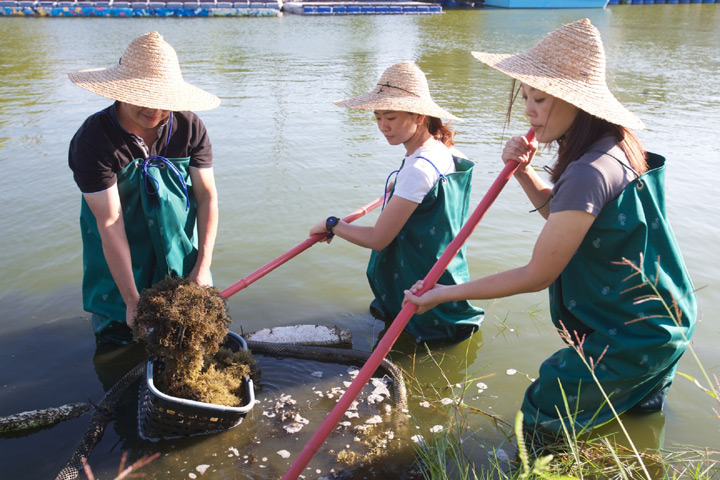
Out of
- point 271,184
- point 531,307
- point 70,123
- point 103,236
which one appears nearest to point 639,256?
point 531,307

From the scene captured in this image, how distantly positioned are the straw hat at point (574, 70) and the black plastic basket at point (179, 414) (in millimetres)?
2054

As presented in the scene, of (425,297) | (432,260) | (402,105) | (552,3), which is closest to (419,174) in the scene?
(402,105)

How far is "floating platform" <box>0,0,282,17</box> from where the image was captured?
2727 cm

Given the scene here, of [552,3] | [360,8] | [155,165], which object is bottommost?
[155,165]

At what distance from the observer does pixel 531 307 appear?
452cm

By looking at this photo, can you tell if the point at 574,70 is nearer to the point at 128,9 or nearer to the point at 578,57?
the point at 578,57

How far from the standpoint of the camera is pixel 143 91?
3125 millimetres

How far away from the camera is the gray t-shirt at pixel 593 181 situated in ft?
7.83

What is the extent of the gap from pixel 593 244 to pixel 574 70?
0.75 metres

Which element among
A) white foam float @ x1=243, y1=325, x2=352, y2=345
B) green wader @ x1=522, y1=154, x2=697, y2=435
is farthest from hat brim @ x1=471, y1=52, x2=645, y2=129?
white foam float @ x1=243, y1=325, x2=352, y2=345

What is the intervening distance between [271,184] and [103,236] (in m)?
3.83

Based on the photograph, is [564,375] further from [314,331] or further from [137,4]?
[137,4]

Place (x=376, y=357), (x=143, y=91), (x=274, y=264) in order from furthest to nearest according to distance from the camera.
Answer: (x=274, y=264)
(x=143, y=91)
(x=376, y=357)

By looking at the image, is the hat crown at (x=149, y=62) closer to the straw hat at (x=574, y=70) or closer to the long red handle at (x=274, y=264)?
the long red handle at (x=274, y=264)
